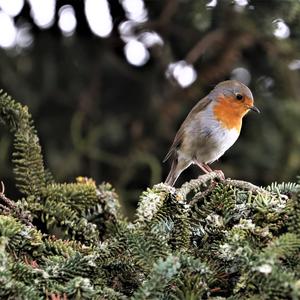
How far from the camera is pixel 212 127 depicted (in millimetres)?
4066

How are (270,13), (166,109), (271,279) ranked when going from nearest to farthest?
(271,279), (270,13), (166,109)

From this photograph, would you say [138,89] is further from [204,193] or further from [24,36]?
[204,193]

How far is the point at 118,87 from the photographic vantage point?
4629 millimetres

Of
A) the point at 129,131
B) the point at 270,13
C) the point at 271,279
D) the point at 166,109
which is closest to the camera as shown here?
the point at 271,279

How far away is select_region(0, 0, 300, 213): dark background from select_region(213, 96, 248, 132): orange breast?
0.58ft

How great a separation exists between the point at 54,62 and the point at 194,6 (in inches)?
53.4

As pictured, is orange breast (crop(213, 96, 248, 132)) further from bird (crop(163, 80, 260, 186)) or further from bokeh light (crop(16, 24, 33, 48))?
bokeh light (crop(16, 24, 33, 48))

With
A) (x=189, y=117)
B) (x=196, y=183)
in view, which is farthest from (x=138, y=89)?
(x=196, y=183)

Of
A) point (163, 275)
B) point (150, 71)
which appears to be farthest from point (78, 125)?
point (163, 275)

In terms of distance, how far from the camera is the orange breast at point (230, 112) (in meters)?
4.04

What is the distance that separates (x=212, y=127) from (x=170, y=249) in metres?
2.60

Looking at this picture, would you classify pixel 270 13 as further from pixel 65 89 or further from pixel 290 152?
pixel 65 89

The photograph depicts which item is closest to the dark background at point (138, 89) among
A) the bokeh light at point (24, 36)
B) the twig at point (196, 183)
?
the bokeh light at point (24, 36)

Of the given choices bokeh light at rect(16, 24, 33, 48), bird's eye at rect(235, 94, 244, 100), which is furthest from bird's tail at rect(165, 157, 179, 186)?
bokeh light at rect(16, 24, 33, 48)
